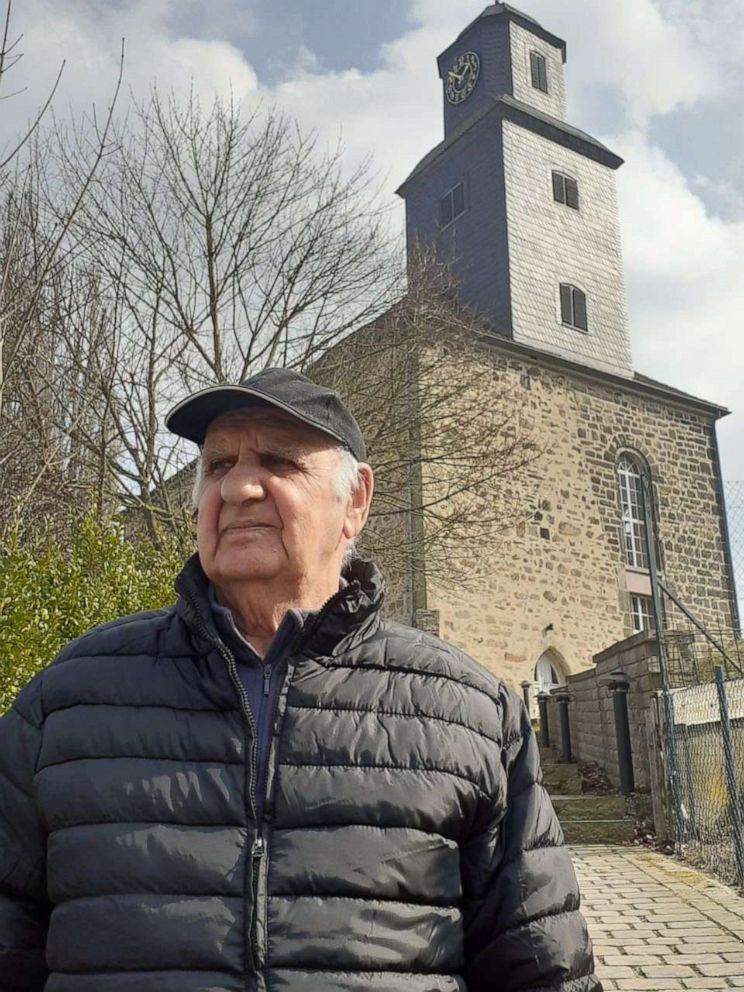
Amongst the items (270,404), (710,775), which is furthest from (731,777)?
(270,404)

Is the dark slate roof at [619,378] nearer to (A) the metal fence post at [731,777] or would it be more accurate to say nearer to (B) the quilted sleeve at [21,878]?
(A) the metal fence post at [731,777]

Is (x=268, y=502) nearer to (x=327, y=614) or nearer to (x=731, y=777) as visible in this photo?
(x=327, y=614)

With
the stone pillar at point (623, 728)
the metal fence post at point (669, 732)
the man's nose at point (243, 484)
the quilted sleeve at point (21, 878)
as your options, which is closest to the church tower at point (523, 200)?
the stone pillar at point (623, 728)

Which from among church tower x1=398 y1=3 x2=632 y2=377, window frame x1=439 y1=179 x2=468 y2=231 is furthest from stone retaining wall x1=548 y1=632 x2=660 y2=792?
window frame x1=439 y1=179 x2=468 y2=231

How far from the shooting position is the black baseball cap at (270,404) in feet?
5.97

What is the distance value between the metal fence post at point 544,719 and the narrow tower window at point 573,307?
9.36 m

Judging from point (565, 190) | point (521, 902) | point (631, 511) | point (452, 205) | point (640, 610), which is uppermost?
point (565, 190)

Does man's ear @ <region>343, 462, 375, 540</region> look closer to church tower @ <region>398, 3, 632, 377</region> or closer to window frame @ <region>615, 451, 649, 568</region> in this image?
church tower @ <region>398, 3, 632, 377</region>

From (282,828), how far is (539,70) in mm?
25622

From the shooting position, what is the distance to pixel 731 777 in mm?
6848

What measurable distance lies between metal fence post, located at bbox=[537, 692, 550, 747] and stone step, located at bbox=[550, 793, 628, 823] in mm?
5665

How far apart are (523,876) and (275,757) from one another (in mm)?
517

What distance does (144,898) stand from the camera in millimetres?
1532

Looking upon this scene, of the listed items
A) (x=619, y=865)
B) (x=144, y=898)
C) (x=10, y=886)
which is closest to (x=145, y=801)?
(x=144, y=898)
